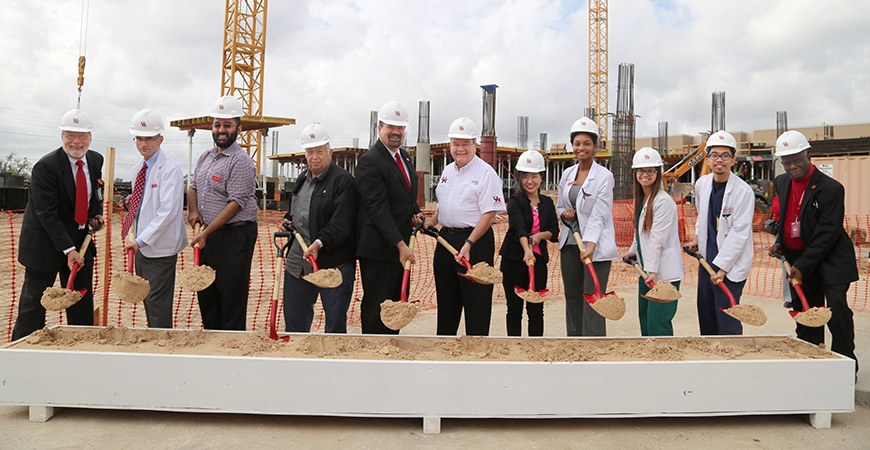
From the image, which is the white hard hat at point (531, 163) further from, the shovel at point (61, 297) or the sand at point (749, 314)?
the shovel at point (61, 297)

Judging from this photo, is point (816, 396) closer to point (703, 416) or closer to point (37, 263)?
point (703, 416)

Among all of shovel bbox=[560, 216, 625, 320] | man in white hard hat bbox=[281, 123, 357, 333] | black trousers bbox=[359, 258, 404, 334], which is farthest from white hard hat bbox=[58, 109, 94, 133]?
shovel bbox=[560, 216, 625, 320]

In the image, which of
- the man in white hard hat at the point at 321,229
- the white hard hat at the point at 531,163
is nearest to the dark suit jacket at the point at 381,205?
the man in white hard hat at the point at 321,229

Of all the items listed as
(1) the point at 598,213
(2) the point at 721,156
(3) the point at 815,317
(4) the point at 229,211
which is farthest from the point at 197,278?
→ (3) the point at 815,317

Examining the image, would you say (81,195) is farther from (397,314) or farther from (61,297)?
(397,314)

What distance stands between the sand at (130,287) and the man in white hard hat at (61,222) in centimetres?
45

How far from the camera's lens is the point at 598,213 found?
3615 millimetres

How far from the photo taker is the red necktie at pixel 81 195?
3.55 metres

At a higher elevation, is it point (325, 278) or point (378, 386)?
point (325, 278)

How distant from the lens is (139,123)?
3494 millimetres

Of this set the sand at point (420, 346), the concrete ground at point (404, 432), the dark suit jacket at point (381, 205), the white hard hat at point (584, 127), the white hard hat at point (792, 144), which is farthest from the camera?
the white hard hat at point (584, 127)

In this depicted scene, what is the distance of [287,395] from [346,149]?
1329 inches

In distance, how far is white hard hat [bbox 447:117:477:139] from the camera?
3471 mm

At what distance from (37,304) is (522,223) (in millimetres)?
3240
